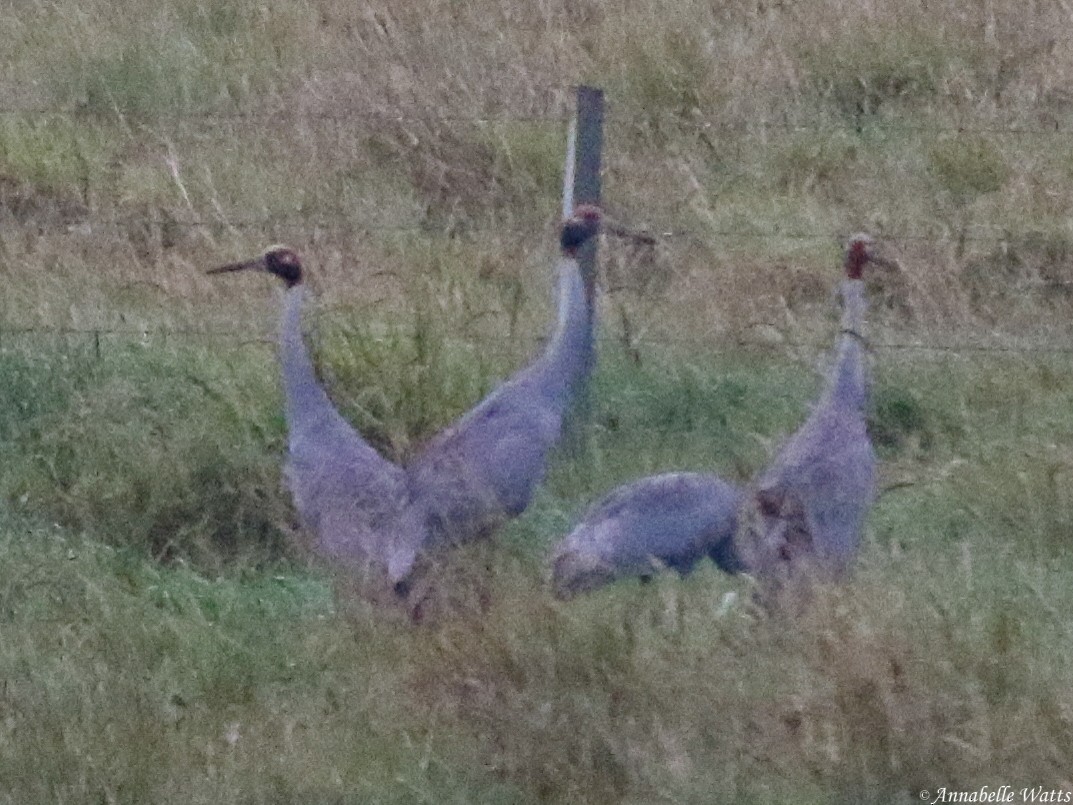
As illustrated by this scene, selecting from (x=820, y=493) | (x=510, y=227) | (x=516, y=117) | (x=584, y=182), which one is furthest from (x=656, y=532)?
(x=516, y=117)

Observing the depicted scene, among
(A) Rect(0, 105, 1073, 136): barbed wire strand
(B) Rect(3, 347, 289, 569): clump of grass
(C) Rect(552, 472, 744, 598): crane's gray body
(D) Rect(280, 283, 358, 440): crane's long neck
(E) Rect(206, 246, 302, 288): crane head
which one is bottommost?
(B) Rect(3, 347, 289, 569): clump of grass

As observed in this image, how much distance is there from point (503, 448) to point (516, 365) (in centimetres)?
119

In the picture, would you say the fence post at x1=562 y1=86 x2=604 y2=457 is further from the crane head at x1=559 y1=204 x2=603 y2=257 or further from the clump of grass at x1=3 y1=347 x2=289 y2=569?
the clump of grass at x1=3 y1=347 x2=289 y2=569

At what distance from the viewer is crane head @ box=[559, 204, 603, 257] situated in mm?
6098

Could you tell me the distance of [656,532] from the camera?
5.26 metres

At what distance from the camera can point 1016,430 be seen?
657 cm

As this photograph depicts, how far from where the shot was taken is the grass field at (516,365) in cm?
431

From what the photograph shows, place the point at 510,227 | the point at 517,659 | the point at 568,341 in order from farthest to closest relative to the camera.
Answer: the point at 510,227, the point at 568,341, the point at 517,659

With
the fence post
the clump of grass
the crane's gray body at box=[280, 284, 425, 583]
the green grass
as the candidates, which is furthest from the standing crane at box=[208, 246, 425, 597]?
the fence post

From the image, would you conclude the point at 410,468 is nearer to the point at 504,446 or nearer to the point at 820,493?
the point at 504,446

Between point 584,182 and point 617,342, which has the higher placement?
point 584,182

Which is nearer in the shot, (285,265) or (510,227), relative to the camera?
(285,265)

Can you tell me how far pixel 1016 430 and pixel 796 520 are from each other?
4.93ft

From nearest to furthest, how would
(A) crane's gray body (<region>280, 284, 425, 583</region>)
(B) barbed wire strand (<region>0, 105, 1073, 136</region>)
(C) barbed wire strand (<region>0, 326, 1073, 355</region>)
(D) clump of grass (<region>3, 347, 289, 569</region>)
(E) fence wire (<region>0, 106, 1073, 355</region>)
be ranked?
1. (A) crane's gray body (<region>280, 284, 425, 583</region>)
2. (D) clump of grass (<region>3, 347, 289, 569</region>)
3. (C) barbed wire strand (<region>0, 326, 1073, 355</region>)
4. (E) fence wire (<region>0, 106, 1073, 355</region>)
5. (B) barbed wire strand (<region>0, 105, 1073, 136</region>)
